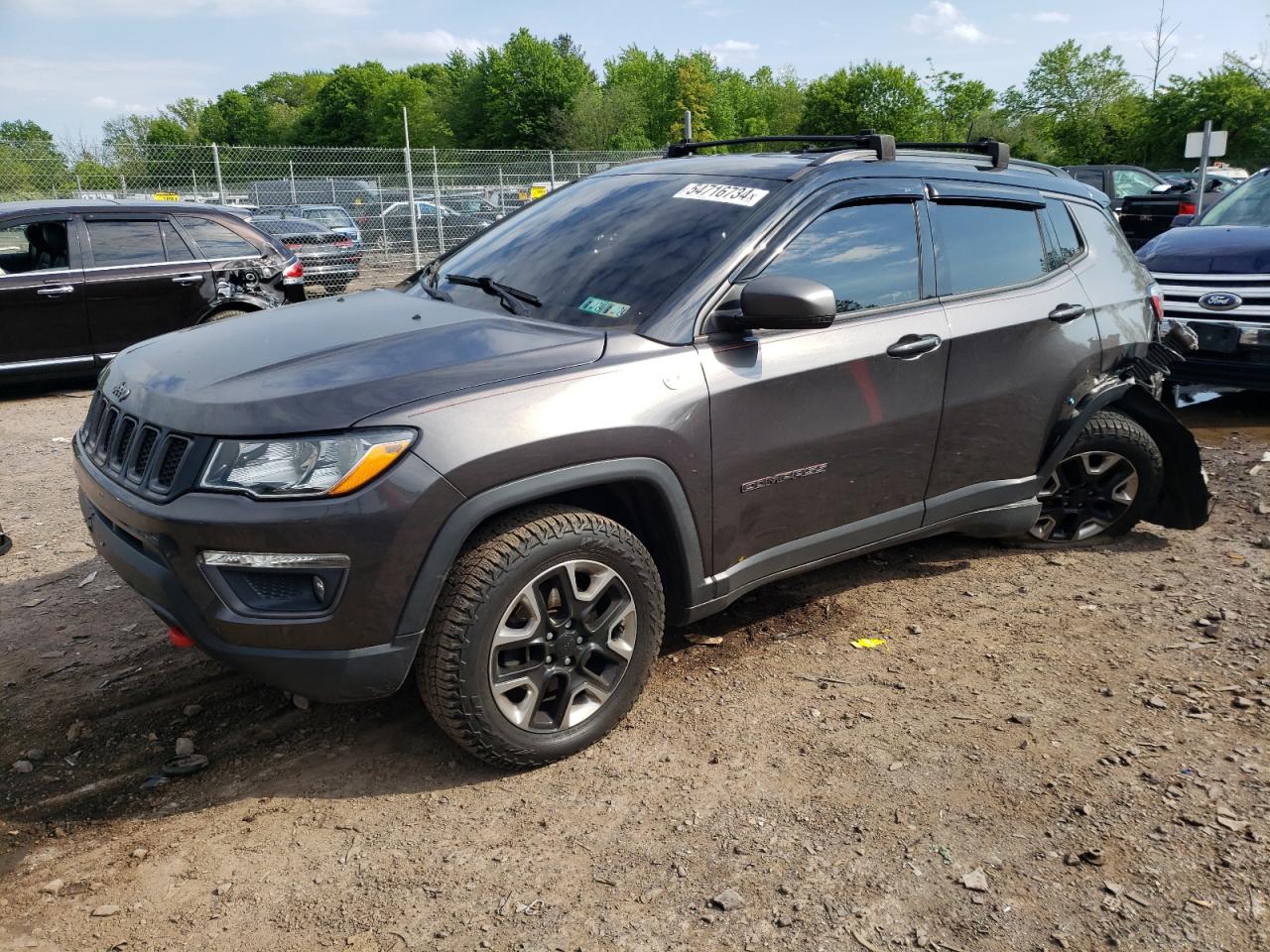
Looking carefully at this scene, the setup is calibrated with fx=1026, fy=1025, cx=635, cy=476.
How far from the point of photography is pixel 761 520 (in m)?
3.41

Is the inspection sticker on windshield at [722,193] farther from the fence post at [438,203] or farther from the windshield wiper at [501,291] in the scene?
the fence post at [438,203]

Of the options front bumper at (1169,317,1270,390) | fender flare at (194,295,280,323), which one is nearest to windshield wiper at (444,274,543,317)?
front bumper at (1169,317,1270,390)

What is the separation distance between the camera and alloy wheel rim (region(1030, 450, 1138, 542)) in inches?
185

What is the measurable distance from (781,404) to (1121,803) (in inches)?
60.4

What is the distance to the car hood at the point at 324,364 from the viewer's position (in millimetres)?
2699

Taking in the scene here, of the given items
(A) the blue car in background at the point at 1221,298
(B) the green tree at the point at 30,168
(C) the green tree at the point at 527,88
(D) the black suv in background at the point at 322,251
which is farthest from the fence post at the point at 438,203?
(C) the green tree at the point at 527,88

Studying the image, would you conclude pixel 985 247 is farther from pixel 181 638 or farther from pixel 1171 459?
pixel 181 638

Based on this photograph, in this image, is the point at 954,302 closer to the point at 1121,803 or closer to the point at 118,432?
the point at 1121,803

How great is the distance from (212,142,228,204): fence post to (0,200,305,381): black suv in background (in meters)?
6.92

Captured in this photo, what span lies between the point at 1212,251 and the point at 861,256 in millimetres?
Answer: 5322

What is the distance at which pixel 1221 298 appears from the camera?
734 centimetres

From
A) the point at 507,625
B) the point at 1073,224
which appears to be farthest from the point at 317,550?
the point at 1073,224

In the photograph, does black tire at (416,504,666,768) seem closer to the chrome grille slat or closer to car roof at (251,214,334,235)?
the chrome grille slat

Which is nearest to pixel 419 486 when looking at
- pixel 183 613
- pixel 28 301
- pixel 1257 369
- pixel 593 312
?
pixel 183 613
